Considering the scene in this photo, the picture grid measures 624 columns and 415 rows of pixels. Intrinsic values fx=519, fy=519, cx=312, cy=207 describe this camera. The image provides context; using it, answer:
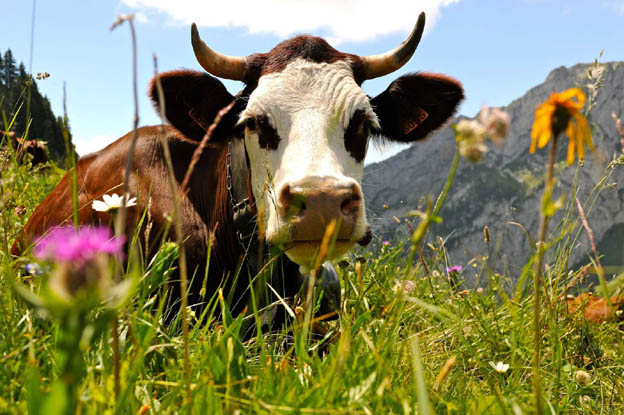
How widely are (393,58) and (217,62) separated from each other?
1.48 meters

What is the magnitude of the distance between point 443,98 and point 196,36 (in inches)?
84.8

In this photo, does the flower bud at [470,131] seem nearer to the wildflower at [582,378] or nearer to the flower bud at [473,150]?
the flower bud at [473,150]

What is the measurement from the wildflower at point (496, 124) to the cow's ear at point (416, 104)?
3.43 metres

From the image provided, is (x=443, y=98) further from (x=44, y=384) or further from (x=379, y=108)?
(x=44, y=384)

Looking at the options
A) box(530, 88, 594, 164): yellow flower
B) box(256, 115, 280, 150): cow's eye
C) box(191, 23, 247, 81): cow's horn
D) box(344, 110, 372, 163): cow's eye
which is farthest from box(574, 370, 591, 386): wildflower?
box(191, 23, 247, 81): cow's horn

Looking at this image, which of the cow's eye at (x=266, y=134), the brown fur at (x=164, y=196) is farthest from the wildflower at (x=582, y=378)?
the brown fur at (x=164, y=196)

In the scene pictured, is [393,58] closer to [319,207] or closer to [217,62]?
[217,62]

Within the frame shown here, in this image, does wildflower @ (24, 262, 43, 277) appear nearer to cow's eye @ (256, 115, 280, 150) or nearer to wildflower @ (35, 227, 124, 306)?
wildflower @ (35, 227, 124, 306)

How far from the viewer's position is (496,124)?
3.04ft

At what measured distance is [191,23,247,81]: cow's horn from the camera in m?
4.10

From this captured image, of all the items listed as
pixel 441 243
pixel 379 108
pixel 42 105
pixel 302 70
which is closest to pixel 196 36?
pixel 302 70

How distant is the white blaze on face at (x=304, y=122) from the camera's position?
3.07m

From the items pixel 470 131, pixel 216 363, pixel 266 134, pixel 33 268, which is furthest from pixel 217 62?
pixel 470 131

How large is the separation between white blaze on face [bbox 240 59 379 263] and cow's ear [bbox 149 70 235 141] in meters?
0.54
